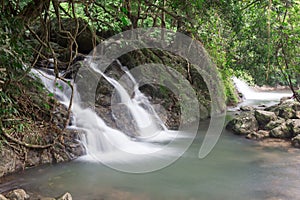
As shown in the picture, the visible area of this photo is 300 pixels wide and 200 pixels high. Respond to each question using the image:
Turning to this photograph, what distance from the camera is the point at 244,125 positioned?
25.5ft

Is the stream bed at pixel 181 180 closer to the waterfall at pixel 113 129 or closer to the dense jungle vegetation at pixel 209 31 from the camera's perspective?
the waterfall at pixel 113 129

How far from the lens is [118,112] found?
6.91m

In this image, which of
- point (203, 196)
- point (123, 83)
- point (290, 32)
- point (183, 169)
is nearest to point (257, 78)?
point (290, 32)

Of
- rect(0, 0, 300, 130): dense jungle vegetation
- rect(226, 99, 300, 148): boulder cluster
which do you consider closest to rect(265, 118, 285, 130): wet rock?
rect(226, 99, 300, 148): boulder cluster

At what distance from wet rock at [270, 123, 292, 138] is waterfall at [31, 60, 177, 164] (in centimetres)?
237

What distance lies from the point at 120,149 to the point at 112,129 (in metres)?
0.67

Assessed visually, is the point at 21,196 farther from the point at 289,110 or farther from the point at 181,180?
the point at 289,110

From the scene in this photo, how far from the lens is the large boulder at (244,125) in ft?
25.0

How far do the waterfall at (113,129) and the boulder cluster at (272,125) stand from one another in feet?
5.83

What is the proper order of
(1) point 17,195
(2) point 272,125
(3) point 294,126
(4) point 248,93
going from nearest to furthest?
(1) point 17,195
(3) point 294,126
(2) point 272,125
(4) point 248,93

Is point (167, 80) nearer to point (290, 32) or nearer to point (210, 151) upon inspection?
point (210, 151)

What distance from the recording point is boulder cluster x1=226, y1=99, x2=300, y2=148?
7102 millimetres

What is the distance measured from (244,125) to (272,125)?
2.27ft

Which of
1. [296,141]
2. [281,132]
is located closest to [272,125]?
[281,132]
